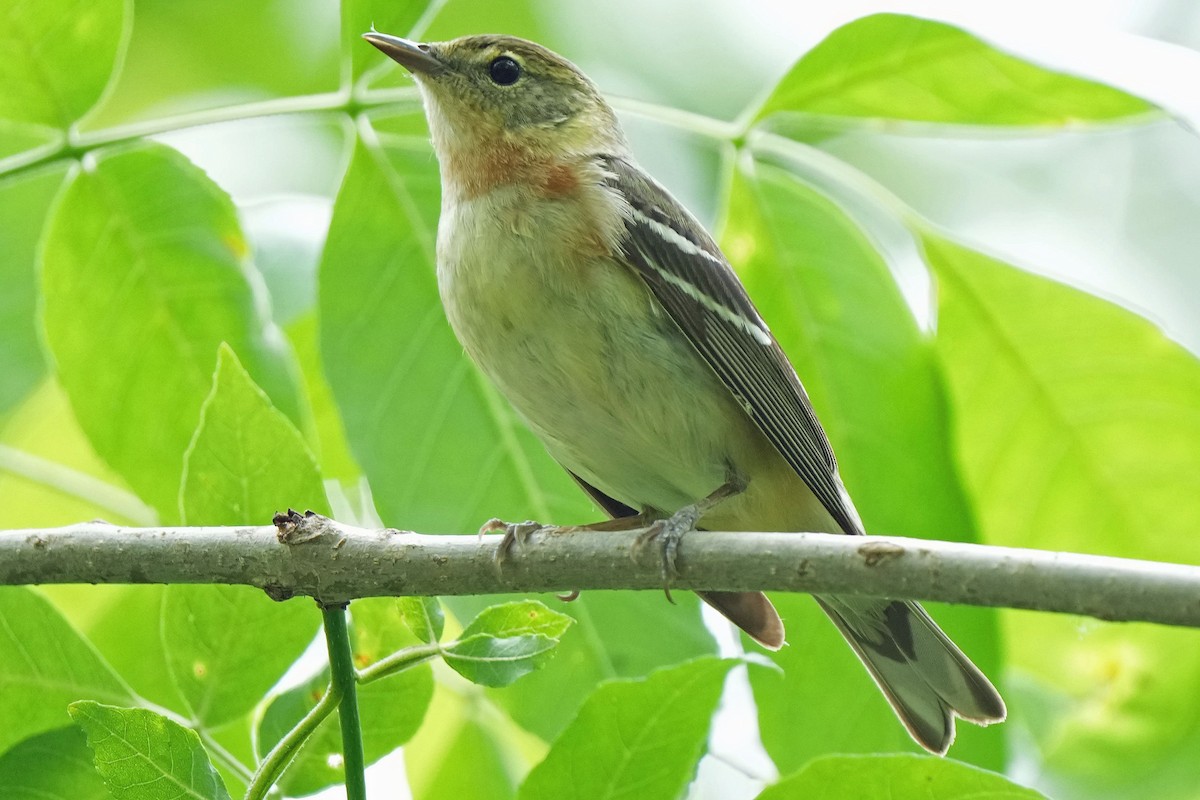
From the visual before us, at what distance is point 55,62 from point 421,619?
1.76 m

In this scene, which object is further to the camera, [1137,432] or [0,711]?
[1137,432]

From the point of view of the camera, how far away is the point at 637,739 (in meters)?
2.29

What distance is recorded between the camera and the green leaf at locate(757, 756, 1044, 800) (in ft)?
7.13

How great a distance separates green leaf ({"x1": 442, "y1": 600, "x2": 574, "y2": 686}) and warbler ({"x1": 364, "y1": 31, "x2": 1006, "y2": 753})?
1.01 meters

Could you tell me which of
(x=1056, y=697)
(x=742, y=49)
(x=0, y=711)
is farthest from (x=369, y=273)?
(x=742, y=49)

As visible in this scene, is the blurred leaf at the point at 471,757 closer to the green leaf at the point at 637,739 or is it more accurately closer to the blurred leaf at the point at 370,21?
the green leaf at the point at 637,739

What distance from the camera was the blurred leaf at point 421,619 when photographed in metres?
2.41

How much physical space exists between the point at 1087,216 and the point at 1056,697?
3.46 metres

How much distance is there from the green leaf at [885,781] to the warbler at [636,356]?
118 centimetres

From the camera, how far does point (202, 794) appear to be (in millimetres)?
2080

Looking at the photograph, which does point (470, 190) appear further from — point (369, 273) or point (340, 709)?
point (340, 709)

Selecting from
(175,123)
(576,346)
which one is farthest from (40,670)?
(576,346)

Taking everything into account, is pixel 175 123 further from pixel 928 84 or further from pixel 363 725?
pixel 928 84

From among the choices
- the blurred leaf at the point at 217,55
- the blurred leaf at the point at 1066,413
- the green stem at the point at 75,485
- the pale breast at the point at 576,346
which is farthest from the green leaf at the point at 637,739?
the blurred leaf at the point at 217,55
